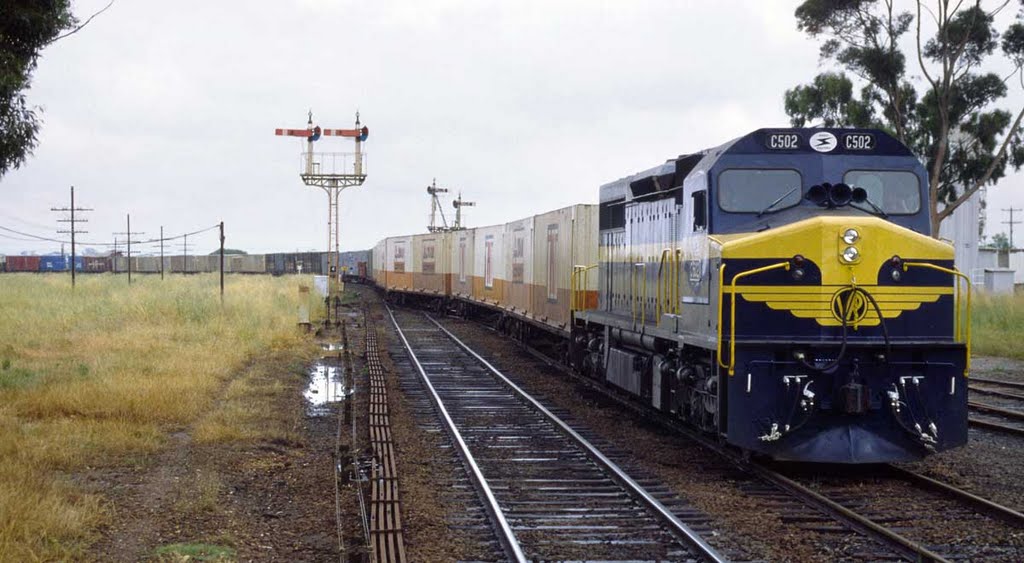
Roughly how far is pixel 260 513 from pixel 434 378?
10.6m

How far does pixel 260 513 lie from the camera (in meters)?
8.89

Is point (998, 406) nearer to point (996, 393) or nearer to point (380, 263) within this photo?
point (996, 393)

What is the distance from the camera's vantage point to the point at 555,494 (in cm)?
951

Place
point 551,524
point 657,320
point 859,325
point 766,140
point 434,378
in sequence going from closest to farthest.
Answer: point 551,524 < point 859,325 < point 766,140 < point 657,320 < point 434,378

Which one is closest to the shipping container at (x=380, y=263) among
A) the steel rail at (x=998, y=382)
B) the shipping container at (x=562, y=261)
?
the shipping container at (x=562, y=261)

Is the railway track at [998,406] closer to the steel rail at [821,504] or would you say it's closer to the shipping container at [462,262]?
the steel rail at [821,504]

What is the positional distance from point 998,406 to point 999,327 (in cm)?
1418

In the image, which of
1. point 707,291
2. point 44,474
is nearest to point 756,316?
point 707,291

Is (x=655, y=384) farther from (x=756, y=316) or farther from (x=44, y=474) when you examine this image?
(x=44, y=474)

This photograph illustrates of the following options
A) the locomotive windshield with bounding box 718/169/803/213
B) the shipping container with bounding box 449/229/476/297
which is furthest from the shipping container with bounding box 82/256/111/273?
the locomotive windshield with bounding box 718/169/803/213

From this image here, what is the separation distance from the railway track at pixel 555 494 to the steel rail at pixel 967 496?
246 centimetres

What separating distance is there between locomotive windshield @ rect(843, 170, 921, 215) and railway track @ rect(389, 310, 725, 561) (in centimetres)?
373

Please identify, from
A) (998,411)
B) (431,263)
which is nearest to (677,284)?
(998,411)

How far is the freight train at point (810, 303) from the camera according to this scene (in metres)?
9.39
